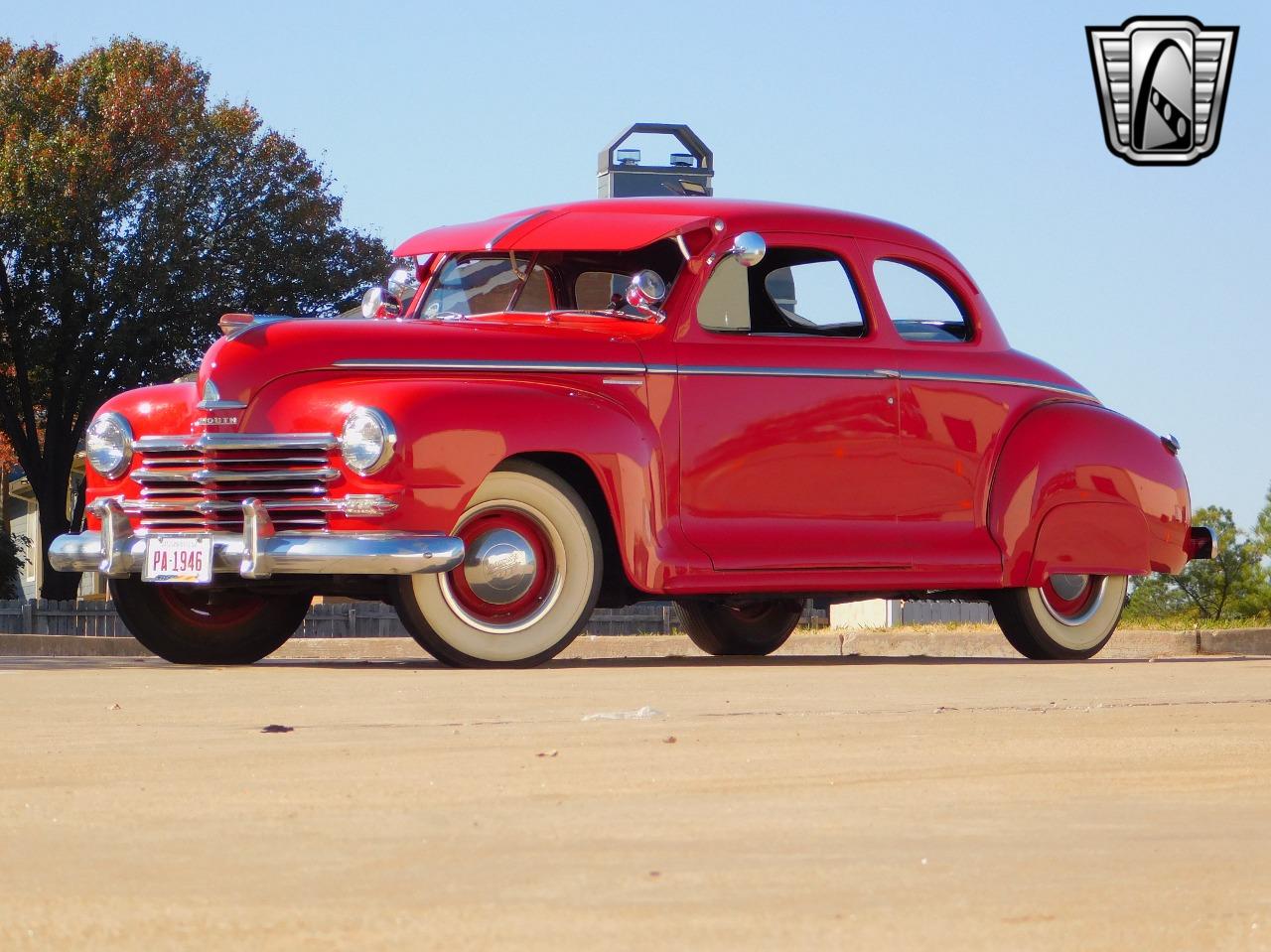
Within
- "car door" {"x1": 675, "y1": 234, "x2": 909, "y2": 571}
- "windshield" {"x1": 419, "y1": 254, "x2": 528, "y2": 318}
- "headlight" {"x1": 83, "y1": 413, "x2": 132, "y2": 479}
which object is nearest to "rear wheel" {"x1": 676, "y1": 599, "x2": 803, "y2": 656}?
"car door" {"x1": 675, "y1": 234, "x2": 909, "y2": 571}

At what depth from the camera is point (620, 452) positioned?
8.75 meters

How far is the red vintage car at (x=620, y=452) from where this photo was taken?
845 centimetres

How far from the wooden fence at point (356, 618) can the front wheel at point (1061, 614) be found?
15452mm

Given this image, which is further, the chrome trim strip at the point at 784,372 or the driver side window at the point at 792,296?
the driver side window at the point at 792,296

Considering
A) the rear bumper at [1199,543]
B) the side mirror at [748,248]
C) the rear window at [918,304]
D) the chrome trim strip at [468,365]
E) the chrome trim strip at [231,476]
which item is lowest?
the rear bumper at [1199,543]

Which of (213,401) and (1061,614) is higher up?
(213,401)

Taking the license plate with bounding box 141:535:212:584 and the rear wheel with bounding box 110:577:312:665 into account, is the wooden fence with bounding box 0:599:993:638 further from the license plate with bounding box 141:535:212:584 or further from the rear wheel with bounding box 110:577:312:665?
the license plate with bounding box 141:535:212:584

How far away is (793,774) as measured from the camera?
14.6 ft

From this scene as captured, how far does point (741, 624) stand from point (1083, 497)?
7.32ft

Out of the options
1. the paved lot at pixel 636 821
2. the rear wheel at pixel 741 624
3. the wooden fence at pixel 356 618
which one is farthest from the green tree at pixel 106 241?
the paved lot at pixel 636 821

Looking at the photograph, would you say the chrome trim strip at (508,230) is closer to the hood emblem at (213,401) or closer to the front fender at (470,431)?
the front fender at (470,431)

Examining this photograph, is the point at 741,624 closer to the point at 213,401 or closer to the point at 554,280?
the point at 554,280

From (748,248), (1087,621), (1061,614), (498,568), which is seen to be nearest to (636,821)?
(498,568)

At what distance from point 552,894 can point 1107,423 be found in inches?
316
